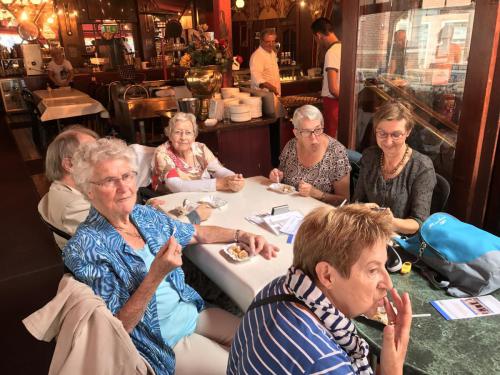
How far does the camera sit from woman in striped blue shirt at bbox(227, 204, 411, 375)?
0.87 m

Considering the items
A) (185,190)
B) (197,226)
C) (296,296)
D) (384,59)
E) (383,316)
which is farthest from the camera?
(384,59)

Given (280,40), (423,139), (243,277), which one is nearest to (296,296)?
(243,277)

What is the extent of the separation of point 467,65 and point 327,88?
2345mm

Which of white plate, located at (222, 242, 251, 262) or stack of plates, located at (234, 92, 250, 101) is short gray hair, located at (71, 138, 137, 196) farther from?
stack of plates, located at (234, 92, 250, 101)

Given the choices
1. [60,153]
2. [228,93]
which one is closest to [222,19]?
[228,93]

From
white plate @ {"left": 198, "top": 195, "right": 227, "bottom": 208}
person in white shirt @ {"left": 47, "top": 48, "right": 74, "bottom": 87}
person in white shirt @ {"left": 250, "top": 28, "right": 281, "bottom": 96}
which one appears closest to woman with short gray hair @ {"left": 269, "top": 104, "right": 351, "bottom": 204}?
white plate @ {"left": 198, "top": 195, "right": 227, "bottom": 208}

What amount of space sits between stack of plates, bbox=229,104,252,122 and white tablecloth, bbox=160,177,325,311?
128 cm

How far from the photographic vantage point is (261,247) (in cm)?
165

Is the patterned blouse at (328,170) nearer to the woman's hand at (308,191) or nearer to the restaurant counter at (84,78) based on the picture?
the woman's hand at (308,191)

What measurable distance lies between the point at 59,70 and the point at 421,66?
7.76 metres

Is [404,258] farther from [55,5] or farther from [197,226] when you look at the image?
[55,5]

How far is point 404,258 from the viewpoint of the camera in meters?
1.54

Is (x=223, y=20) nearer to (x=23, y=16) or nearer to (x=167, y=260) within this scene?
(x=167, y=260)

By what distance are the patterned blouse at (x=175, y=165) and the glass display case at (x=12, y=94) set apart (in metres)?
8.38
